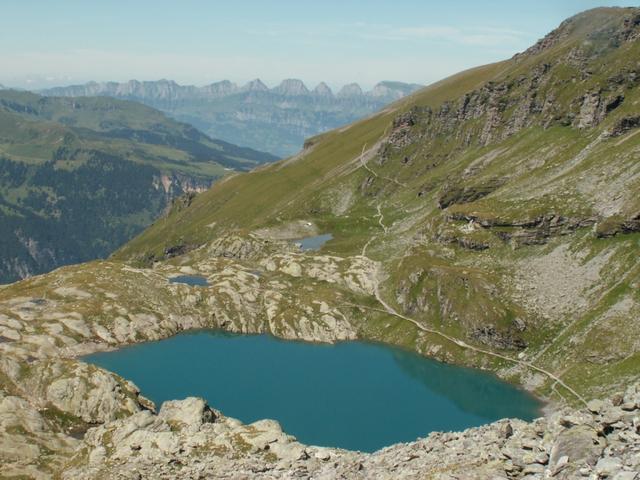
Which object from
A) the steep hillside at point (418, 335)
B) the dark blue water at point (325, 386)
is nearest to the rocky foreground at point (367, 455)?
the steep hillside at point (418, 335)

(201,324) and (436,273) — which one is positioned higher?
(436,273)

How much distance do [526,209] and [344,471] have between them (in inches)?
5735

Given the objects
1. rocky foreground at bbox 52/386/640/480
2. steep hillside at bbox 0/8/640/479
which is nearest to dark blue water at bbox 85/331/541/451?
steep hillside at bbox 0/8/640/479

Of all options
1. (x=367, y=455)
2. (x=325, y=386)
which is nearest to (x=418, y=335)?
(x=325, y=386)

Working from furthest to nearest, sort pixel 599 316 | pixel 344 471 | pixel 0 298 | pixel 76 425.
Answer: pixel 0 298, pixel 599 316, pixel 76 425, pixel 344 471

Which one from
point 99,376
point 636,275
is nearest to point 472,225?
point 636,275

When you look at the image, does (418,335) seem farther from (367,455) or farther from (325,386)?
(367,455)

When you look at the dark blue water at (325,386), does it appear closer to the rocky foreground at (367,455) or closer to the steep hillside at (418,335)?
the steep hillside at (418,335)

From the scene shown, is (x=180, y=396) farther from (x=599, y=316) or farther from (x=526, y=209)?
(x=526, y=209)

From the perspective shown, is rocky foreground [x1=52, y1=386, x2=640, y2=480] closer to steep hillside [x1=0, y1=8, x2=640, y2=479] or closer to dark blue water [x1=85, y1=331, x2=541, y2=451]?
steep hillside [x1=0, y1=8, x2=640, y2=479]

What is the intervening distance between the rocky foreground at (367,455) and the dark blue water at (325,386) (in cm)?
3997

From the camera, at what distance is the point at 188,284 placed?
7756 inches

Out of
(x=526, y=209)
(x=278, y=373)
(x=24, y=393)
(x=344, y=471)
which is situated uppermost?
(x=526, y=209)

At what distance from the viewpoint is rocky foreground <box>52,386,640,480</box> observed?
43500mm
